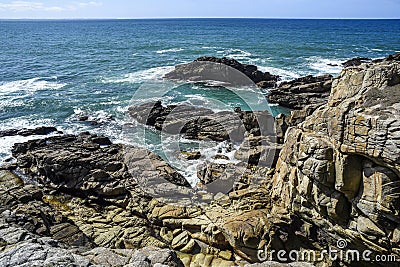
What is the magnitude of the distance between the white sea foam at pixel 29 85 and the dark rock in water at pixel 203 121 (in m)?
19.3

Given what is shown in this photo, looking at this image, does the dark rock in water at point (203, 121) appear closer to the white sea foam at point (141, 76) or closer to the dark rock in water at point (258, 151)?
the dark rock in water at point (258, 151)

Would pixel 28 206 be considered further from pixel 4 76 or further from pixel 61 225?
pixel 4 76

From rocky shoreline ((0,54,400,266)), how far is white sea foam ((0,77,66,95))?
21924 mm

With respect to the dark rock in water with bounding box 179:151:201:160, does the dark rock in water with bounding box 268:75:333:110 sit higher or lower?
higher

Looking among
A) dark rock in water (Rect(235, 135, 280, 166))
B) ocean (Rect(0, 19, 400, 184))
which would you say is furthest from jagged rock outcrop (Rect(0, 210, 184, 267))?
ocean (Rect(0, 19, 400, 184))

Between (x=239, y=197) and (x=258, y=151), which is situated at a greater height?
(x=258, y=151)

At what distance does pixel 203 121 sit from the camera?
28688 mm

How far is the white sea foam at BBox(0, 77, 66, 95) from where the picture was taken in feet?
144

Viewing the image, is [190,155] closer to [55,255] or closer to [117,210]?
[117,210]

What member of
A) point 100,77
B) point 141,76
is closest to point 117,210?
point 141,76

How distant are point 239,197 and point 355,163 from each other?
662cm

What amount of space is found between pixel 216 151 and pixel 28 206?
13186 millimetres

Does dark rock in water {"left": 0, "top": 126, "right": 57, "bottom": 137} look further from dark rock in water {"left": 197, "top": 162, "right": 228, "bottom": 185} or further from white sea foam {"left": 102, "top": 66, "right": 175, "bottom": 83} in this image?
white sea foam {"left": 102, "top": 66, "right": 175, "bottom": 83}

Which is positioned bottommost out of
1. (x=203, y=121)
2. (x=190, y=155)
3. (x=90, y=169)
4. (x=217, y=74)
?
(x=190, y=155)
